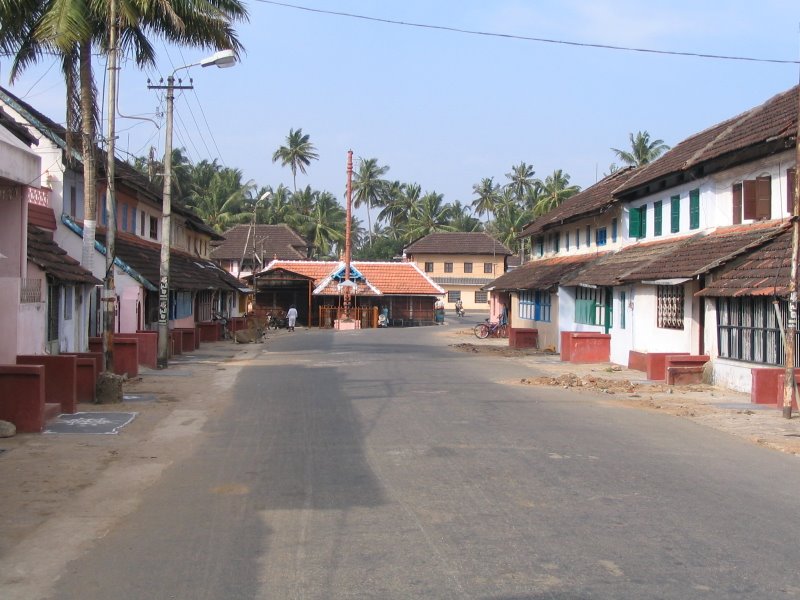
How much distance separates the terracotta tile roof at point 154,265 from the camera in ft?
92.0

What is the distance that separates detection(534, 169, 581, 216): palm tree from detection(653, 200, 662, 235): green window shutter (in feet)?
150

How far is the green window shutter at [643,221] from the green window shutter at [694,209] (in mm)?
3879

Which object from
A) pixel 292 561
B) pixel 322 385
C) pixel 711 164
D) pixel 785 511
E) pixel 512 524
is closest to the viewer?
pixel 292 561

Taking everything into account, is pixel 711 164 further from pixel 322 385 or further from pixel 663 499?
pixel 663 499

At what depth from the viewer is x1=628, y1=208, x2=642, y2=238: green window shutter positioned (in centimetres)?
2858

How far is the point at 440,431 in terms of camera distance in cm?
1259

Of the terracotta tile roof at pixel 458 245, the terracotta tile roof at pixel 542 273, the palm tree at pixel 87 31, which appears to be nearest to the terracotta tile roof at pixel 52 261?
the palm tree at pixel 87 31

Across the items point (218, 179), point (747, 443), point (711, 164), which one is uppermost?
point (218, 179)

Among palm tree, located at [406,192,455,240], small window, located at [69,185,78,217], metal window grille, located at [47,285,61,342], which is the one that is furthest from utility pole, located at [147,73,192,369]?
palm tree, located at [406,192,455,240]

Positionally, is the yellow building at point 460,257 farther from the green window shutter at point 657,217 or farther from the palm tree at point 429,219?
the green window shutter at point 657,217

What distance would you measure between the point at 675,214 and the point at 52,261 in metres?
17.3

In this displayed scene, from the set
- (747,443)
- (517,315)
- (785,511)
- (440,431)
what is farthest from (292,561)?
(517,315)

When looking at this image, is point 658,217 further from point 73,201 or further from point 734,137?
point 73,201

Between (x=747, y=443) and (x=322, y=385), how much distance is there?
1003 centimetres
